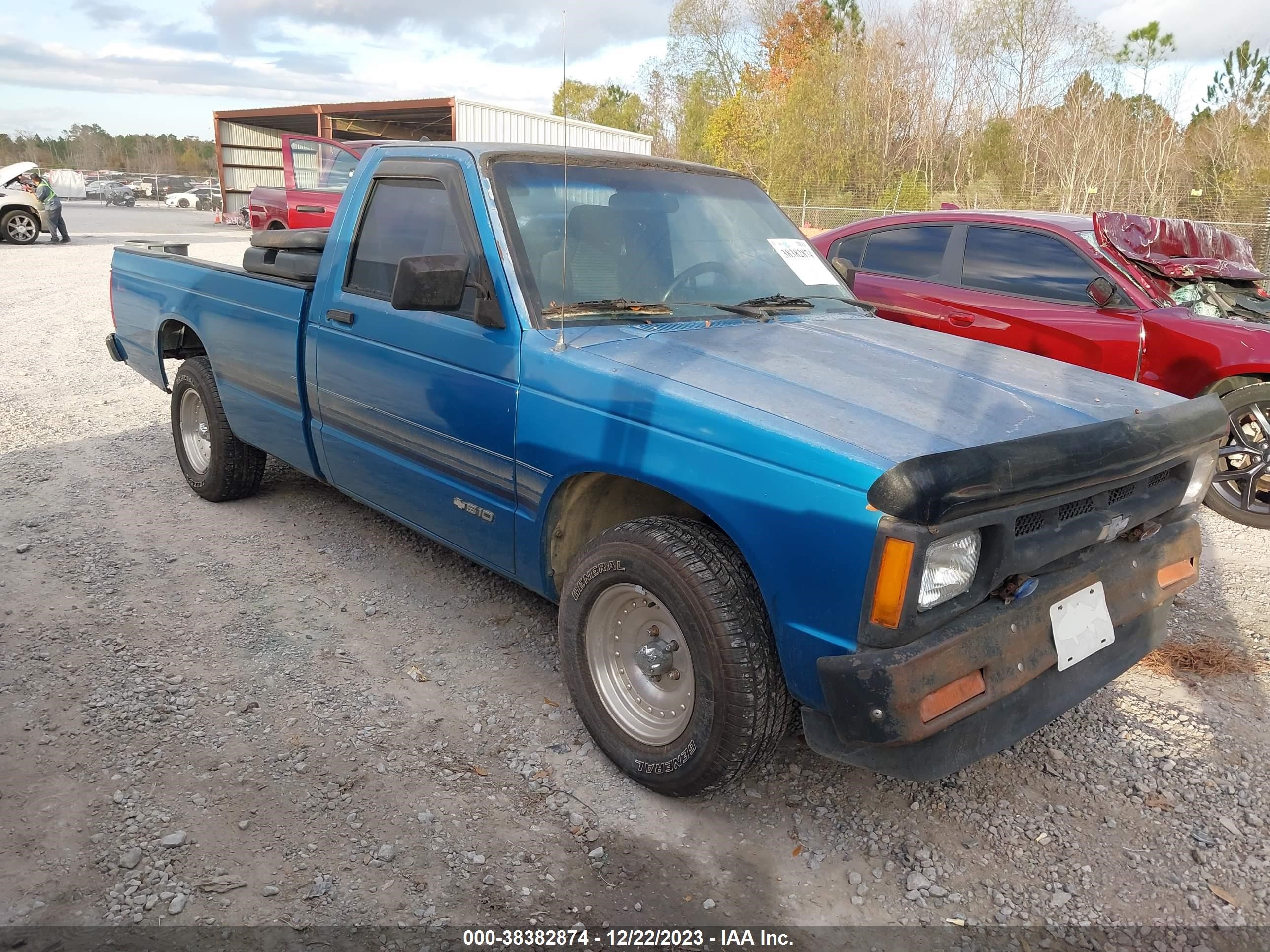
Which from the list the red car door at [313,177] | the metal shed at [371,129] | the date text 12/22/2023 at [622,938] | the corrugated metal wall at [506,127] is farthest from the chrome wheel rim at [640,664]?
the corrugated metal wall at [506,127]

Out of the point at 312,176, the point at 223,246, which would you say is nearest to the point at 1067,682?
the point at 312,176

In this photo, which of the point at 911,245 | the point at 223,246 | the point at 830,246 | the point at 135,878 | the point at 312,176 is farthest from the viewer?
the point at 223,246

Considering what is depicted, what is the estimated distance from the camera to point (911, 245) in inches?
256

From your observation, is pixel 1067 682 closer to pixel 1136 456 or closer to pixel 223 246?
pixel 1136 456

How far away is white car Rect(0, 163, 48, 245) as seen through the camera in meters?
19.4

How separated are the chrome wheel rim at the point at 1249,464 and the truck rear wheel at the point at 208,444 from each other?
543 cm

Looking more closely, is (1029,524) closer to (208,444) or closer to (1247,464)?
(1247,464)

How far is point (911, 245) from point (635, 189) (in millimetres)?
3587

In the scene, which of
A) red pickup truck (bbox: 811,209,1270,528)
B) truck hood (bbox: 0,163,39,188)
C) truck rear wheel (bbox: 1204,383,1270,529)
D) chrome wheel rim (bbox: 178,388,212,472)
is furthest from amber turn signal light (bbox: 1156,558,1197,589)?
truck hood (bbox: 0,163,39,188)

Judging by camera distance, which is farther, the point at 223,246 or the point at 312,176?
the point at 223,246

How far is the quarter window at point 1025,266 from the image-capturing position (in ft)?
18.6

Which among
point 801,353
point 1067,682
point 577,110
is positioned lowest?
point 1067,682

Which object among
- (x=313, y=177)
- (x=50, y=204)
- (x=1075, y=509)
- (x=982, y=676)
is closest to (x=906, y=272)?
(x=1075, y=509)

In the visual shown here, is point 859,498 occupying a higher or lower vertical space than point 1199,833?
higher
